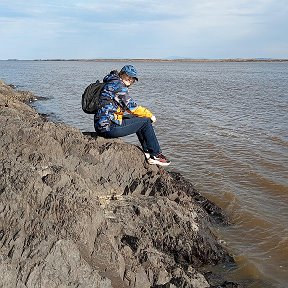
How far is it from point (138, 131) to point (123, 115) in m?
0.45

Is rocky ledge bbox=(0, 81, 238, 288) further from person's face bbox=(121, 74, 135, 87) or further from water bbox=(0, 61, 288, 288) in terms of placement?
person's face bbox=(121, 74, 135, 87)

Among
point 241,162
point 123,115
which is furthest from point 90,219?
point 241,162

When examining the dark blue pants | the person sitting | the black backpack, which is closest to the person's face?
the person sitting

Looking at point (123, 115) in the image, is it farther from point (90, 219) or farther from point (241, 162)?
point (241, 162)

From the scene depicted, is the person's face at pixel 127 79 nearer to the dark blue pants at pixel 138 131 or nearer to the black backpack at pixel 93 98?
the black backpack at pixel 93 98

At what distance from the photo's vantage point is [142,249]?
18.1ft

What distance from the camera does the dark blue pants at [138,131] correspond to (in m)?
7.84

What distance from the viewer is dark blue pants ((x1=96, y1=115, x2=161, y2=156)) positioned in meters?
7.84

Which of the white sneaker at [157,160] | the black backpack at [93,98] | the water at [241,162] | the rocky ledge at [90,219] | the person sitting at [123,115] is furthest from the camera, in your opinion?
the white sneaker at [157,160]

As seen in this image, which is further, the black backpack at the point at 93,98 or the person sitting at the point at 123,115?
the black backpack at the point at 93,98

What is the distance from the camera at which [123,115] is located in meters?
7.97

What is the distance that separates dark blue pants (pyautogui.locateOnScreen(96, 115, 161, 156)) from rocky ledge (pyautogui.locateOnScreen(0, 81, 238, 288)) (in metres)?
0.19

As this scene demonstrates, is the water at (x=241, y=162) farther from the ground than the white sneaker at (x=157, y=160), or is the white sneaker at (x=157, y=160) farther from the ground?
the white sneaker at (x=157, y=160)

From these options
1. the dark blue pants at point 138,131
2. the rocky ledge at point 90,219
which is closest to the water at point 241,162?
the rocky ledge at point 90,219
